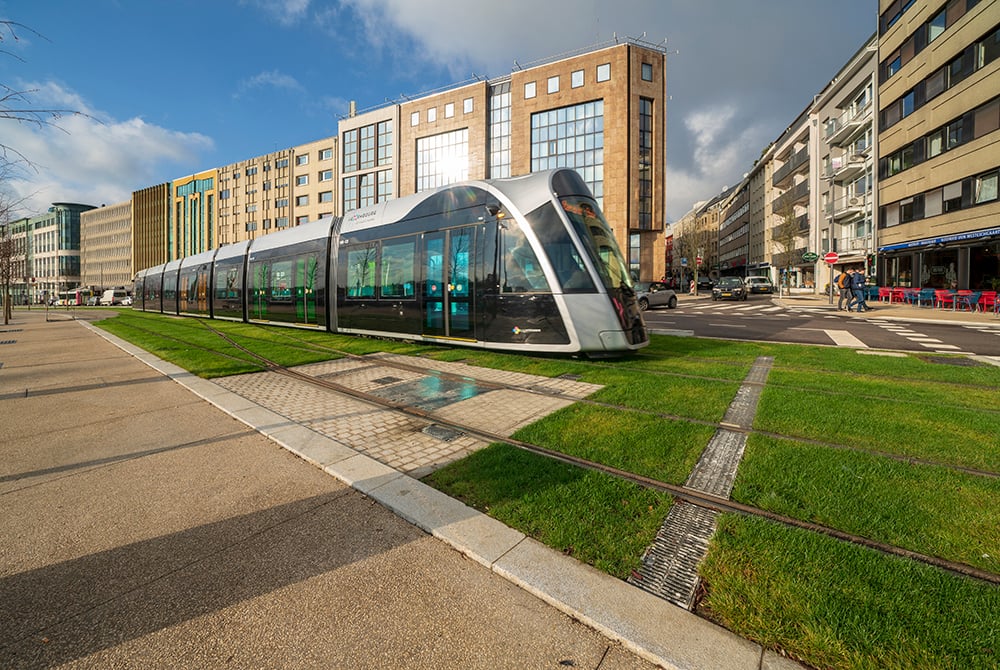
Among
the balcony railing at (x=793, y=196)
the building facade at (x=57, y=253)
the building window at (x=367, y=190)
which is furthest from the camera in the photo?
the building facade at (x=57, y=253)

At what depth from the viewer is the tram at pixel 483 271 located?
7508 mm

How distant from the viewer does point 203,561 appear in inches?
93.4

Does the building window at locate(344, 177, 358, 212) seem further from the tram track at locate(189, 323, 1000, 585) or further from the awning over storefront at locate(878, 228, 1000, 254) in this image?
the tram track at locate(189, 323, 1000, 585)

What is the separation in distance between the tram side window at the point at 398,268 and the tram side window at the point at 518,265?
103 inches

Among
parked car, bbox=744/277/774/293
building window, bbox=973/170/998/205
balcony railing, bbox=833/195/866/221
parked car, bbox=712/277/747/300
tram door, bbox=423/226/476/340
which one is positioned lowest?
tram door, bbox=423/226/476/340

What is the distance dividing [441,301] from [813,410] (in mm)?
6682

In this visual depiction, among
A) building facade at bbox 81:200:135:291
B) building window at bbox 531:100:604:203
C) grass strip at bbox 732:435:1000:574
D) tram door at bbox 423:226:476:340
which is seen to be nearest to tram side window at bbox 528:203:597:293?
tram door at bbox 423:226:476:340

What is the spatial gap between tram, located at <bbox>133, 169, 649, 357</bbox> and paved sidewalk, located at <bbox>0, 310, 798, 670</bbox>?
4.45 metres

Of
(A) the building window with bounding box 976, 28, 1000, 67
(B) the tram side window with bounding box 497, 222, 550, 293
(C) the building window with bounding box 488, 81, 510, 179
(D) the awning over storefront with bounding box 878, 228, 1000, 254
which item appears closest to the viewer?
(B) the tram side window with bounding box 497, 222, 550, 293

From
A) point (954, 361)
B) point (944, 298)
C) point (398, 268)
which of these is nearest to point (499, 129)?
point (944, 298)

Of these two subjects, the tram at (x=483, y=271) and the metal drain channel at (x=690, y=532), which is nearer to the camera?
the metal drain channel at (x=690, y=532)

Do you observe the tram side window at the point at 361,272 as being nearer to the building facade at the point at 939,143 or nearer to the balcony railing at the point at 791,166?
the building facade at the point at 939,143

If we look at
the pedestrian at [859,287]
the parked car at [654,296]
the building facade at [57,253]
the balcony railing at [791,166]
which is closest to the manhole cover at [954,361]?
the pedestrian at [859,287]

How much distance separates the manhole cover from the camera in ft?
24.5
